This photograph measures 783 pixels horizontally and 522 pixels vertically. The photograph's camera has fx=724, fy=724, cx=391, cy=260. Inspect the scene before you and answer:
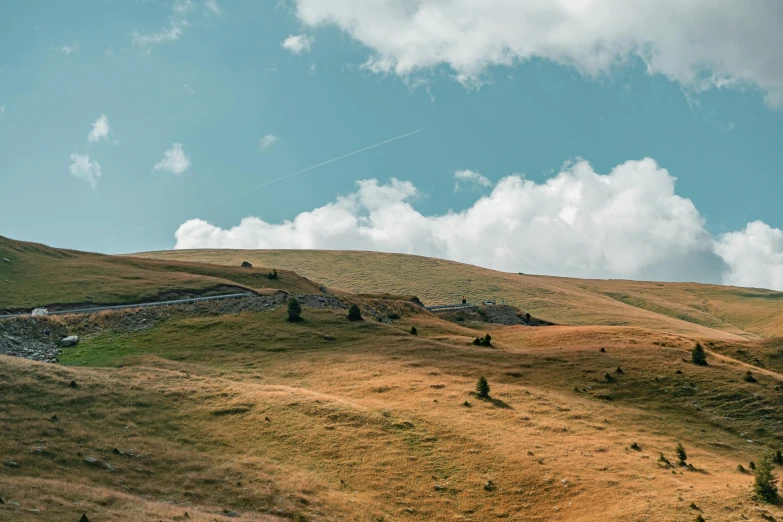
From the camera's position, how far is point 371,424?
4519 centimetres

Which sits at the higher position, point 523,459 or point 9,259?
point 9,259

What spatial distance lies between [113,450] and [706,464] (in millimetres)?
33505

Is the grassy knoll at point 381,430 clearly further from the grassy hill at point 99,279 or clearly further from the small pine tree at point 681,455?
the grassy hill at point 99,279

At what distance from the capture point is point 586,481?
127 feet

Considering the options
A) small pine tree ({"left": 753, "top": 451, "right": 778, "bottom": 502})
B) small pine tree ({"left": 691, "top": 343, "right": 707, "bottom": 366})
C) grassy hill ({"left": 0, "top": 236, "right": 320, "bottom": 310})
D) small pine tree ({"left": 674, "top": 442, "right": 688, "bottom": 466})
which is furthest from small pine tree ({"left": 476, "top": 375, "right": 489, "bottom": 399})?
grassy hill ({"left": 0, "top": 236, "right": 320, "bottom": 310})

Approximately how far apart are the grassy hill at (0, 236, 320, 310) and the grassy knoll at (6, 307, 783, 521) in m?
17.3

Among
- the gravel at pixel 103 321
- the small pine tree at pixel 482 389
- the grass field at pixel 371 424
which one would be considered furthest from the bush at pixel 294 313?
the small pine tree at pixel 482 389

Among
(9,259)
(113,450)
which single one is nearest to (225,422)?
(113,450)

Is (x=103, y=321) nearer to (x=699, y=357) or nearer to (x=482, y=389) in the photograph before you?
(x=482, y=389)

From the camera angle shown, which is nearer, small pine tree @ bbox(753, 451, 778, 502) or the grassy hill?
small pine tree @ bbox(753, 451, 778, 502)

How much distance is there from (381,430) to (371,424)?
96 centimetres

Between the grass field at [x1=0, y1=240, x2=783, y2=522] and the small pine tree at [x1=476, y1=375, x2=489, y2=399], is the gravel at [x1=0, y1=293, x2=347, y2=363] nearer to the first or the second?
the grass field at [x1=0, y1=240, x2=783, y2=522]

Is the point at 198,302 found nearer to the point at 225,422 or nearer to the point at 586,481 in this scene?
the point at 225,422

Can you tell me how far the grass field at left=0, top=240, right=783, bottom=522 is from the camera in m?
34.2
